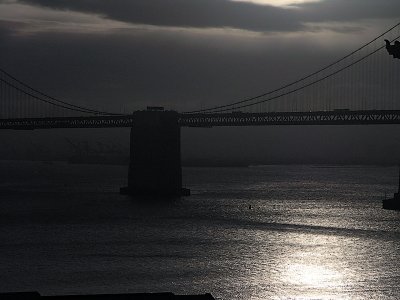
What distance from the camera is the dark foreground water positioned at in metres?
40.9

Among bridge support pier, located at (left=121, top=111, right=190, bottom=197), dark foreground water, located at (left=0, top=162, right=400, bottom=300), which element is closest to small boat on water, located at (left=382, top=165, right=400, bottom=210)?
dark foreground water, located at (left=0, top=162, right=400, bottom=300)

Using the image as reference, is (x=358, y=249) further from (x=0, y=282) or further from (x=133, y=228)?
(x=0, y=282)

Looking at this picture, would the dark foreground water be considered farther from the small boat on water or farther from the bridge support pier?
the bridge support pier

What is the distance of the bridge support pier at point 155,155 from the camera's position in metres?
94.8

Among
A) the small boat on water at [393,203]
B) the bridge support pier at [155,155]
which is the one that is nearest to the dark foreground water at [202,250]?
the small boat on water at [393,203]

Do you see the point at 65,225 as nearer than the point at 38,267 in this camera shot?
No

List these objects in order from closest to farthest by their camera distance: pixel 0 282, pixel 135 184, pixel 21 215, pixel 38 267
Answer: pixel 0 282 < pixel 38 267 < pixel 21 215 < pixel 135 184

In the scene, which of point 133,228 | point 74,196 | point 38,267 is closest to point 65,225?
point 133,228

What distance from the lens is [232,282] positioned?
42219mm

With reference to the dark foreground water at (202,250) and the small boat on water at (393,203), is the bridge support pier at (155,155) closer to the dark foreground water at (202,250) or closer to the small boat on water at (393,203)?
the dark foreground water at (202,250)

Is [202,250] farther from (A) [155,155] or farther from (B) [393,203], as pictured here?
(A) [155,155]

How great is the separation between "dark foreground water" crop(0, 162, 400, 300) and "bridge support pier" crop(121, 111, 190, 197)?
4.36 meters

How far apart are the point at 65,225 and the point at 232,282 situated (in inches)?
1152

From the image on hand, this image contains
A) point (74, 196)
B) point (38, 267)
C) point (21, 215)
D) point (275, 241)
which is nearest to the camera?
point (38, 267)
